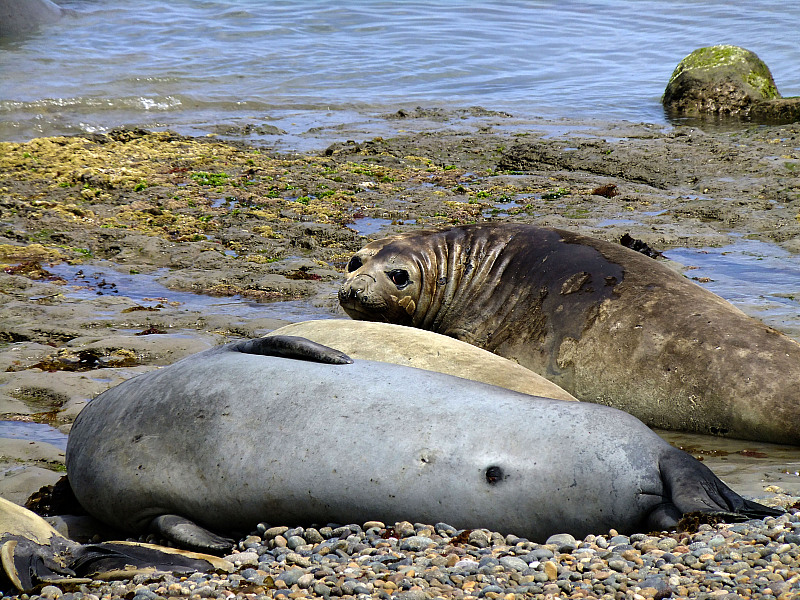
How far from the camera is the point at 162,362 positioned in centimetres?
555

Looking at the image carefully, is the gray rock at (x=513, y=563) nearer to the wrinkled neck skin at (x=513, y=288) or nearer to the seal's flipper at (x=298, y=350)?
the seal's flipper at (x=298, y=350)

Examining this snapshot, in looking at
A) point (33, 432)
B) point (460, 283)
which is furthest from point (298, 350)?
point (460, 283)

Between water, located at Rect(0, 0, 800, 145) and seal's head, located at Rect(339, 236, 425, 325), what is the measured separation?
23.6 feet

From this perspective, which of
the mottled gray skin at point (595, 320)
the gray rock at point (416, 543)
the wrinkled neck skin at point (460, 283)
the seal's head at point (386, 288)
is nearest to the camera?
the gray rock at point (416, 543)

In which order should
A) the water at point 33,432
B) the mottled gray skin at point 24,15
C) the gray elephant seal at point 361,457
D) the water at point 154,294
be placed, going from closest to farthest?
1. the gray elephant seal at point 361,457
2. the water at point 33,432
3. the water at point 154,294
4. the mottled gray skin at point 24,15

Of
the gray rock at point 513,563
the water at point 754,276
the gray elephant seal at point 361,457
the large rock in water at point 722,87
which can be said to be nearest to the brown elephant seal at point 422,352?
the gray elephant seal at point 361,457

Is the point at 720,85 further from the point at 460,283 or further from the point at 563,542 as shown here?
the point at 563,542

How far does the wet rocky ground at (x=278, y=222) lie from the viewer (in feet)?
16.0

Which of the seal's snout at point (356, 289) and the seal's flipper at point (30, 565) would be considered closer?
the seal's flipper at point (30, 565)

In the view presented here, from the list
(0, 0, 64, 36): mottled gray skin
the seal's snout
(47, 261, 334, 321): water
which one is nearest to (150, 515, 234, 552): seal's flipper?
the seal's snout

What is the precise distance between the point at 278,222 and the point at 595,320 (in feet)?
14.4

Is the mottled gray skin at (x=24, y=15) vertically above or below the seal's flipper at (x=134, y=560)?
above

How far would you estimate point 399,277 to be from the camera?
19.7ft

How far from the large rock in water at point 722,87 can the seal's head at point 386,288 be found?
33.8ft
